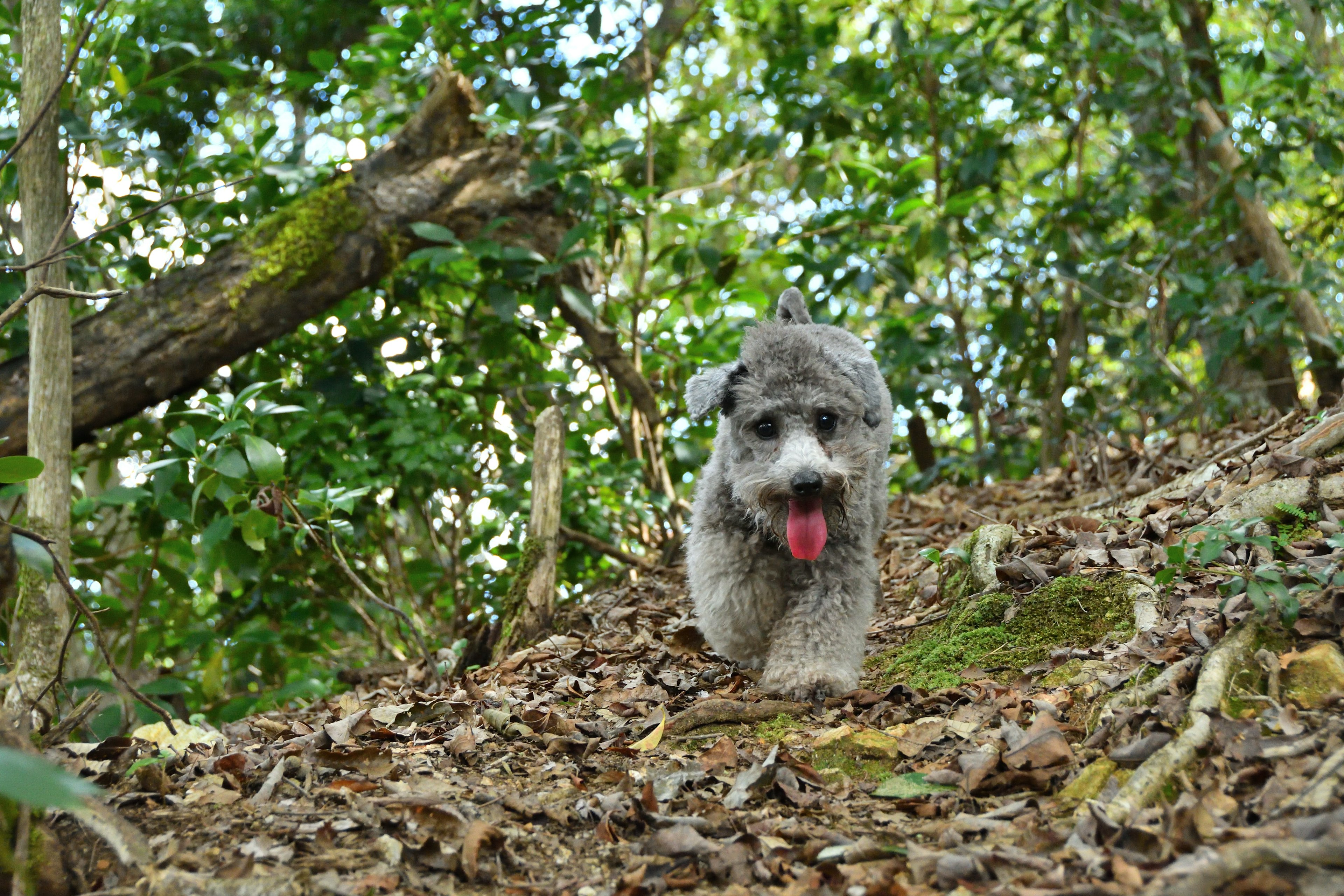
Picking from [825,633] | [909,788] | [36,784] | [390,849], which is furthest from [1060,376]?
[36,784]

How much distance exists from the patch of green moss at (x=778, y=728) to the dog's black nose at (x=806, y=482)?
92cm

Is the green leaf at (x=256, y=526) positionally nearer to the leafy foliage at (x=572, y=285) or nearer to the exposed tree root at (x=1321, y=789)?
the leafy foliage at (x=572, y=285)

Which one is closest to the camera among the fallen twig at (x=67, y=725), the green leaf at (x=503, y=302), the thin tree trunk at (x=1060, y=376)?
the fallen twig at (x=67, y=725)

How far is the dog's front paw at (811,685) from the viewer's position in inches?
149

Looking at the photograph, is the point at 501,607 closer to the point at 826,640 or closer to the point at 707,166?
the point at 826,640

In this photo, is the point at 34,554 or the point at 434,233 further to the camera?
the point at 434,233

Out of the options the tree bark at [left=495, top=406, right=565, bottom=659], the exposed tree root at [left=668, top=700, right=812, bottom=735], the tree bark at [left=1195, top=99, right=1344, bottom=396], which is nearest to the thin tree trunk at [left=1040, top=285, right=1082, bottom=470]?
the tree bark at [left=1195, top=99, right=1344, bottom=396]

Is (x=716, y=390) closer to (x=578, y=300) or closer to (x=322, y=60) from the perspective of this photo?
(x=578, y=300)

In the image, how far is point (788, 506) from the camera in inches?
164

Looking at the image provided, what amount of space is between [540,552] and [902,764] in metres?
2.70

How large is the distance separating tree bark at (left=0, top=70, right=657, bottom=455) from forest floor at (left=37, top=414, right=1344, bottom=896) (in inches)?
94.5

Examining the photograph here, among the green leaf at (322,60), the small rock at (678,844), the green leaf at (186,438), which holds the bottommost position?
the small rock at (678,844)

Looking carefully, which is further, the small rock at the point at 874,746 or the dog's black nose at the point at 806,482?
the dog's black nose at the point at 806,482

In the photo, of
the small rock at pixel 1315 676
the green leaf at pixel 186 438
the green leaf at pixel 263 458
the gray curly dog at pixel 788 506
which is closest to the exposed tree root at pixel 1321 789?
the small rock at pixel 1315 676
